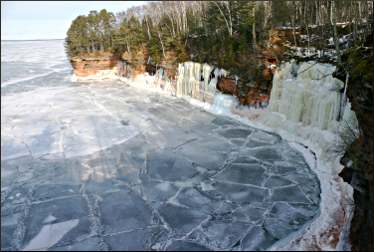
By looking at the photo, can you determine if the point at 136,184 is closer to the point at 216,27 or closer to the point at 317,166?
the point at 317,166

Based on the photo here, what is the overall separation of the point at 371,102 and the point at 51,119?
9644mm

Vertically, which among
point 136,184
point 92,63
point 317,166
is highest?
point 92,63

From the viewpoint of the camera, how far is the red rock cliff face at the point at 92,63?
116 feet

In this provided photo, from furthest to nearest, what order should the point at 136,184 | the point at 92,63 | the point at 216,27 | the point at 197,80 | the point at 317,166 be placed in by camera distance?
1. the point at 92,63
2. the point at 216,27
3. the point at 197,80
4. the point at 317,166
5. the point at 136,184

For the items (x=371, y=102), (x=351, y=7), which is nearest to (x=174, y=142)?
(x=371, y=102)

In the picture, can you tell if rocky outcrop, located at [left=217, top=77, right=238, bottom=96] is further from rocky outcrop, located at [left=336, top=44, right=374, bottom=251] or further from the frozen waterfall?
rocky outcrop, located at [left=336, top=44, right=374, bottom=251]

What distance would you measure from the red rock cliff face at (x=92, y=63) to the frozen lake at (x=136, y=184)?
19515mm

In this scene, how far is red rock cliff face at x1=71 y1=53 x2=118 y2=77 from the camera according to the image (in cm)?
3534

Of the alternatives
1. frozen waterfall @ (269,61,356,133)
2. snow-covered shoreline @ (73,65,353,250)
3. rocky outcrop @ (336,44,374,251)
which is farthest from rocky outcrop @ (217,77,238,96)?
rocky outcrop @ (336,44,374,251)

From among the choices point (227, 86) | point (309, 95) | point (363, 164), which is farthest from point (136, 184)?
point (227, 86)

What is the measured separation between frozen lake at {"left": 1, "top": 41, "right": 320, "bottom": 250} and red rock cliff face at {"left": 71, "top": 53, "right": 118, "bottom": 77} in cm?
1952

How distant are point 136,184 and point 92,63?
26944mm

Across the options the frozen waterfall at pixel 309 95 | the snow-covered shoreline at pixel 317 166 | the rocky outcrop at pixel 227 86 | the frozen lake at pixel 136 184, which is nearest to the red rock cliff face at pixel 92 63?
the snow-covered shoreline at pixel 317 166

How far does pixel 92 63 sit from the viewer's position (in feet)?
118
